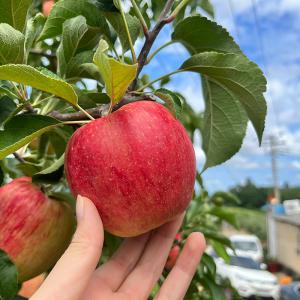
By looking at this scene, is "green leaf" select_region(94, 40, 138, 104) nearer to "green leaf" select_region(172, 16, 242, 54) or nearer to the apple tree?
the apple tree

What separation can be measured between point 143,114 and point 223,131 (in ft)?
0.87

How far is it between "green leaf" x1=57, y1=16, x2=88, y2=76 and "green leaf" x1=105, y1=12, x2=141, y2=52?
2.1 inches

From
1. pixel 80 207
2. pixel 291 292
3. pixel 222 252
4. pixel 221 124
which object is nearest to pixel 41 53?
pixel 221 124

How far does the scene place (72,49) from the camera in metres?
0.86

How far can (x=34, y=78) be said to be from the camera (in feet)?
2.14

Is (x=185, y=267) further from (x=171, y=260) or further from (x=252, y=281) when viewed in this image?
(x=252, y=281)

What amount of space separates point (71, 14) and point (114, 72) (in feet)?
0.96

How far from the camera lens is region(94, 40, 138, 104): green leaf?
610 millimetres

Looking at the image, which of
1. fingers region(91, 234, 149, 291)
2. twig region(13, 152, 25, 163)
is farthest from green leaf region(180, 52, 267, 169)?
twig region(13, 152, 25, 163)

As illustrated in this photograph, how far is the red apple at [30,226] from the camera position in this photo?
85 centimetres

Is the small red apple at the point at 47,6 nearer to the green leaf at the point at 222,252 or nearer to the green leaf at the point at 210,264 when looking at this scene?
the green leaf at the point at 210,264

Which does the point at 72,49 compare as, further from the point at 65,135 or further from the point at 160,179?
the point at 160,179

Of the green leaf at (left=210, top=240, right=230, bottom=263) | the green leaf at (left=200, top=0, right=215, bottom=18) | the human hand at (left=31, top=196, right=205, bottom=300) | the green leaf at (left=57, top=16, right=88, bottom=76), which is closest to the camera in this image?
the human hand at (left=31, top=196, right=205, bottom=300)

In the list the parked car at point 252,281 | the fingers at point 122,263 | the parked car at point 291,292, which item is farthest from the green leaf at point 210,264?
the parked car at point 252,281
